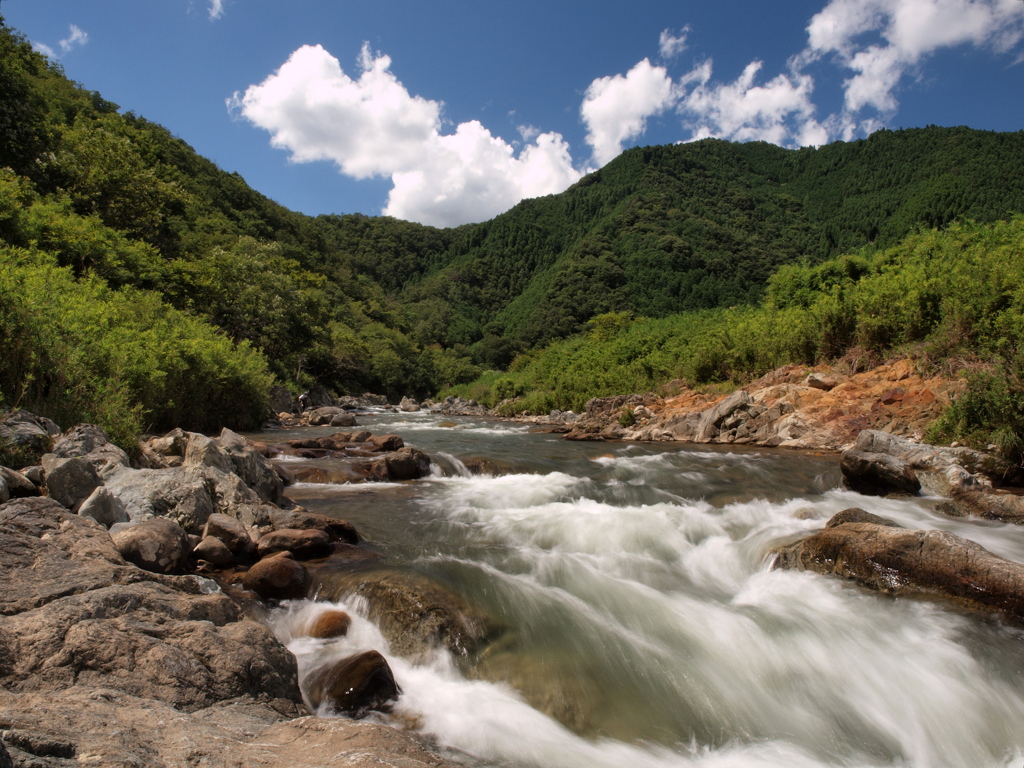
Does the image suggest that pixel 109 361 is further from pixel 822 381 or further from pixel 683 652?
pixel 822 381

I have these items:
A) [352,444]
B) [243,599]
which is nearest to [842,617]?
[243,599]

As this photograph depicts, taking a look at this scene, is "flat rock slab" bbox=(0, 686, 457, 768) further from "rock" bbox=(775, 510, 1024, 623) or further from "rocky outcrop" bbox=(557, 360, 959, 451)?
"rocky outcrop" bbox=(557, 360, 959, 451)

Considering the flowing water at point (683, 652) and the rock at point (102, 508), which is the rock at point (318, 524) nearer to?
the flowing water at point (683, 652)

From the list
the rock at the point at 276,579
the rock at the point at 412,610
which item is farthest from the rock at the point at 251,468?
the rock at the point at 412,610

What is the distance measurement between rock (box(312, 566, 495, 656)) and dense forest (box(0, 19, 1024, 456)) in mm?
5350

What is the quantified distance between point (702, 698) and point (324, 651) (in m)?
3.55

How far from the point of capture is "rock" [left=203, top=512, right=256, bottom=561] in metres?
6.13

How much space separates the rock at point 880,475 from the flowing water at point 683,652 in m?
0.76

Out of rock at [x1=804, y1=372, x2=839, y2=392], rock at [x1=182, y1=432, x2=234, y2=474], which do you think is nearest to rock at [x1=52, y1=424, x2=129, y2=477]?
rock at [x1=182, y1=432, x2=234, y2=474]

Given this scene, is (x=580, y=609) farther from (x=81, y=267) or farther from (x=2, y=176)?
(x=2, y=176)

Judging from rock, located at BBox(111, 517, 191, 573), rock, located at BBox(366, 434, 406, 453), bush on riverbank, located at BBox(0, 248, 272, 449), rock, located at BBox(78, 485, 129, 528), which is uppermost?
bush on riverbank, located at BBox(0, 248, 272, 449)

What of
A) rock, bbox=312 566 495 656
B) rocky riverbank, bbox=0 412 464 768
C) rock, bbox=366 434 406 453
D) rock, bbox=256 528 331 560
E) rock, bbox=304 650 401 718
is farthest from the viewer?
rock, bbox=366 434 406 453

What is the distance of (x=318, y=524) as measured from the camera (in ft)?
23.2

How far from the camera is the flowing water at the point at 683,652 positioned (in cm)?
403
